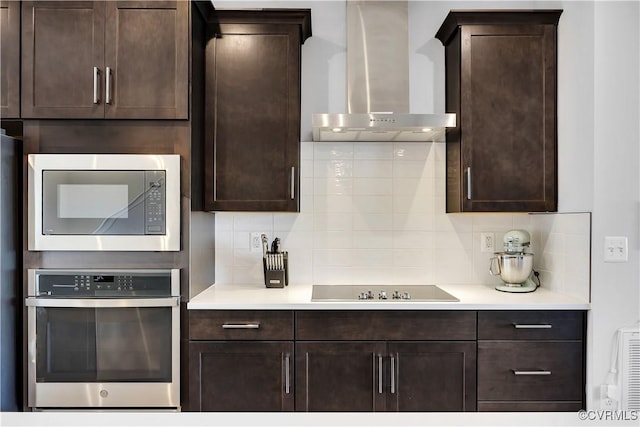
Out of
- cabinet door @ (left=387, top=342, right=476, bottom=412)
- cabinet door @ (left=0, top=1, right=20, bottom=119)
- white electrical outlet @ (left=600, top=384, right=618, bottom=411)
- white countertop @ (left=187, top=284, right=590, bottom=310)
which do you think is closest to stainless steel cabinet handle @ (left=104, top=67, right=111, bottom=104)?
cabinet door @ (left=0, top=1, right=20, bottom=119)

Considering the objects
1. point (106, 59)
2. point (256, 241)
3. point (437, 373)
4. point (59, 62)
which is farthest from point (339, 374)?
point (59, 62)

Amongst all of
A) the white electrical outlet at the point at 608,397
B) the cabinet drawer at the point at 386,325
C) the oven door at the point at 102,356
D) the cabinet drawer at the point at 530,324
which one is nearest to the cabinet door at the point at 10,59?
the oven door at the point at 102,356

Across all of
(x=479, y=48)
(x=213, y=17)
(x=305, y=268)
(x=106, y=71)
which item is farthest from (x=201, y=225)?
(x=479, y=48)

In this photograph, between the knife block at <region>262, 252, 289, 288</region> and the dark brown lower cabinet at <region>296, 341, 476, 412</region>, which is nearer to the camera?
the dark brown lower cabinet at <region>296, 341, 476, 412</region>

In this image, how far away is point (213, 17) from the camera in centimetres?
257

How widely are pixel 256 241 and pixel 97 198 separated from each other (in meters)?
0.96

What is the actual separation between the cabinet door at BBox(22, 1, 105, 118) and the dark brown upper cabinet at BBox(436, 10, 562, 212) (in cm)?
186

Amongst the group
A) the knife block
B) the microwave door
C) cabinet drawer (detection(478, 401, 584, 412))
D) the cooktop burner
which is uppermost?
the microwave door

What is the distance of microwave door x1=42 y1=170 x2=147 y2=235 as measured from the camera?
226cm

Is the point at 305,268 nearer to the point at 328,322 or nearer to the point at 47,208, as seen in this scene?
the point at 328,322

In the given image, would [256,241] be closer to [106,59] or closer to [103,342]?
[103,342]

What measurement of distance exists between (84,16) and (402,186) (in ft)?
6.24

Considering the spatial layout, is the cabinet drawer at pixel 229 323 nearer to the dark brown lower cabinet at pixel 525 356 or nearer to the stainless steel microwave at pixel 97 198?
the stainless steel microwave at pixel 97 198

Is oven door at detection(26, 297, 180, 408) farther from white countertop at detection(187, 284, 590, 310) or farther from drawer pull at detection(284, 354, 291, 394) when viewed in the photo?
drawer pull at detection(284, 354, 291, 394)
